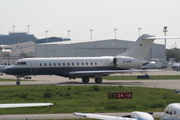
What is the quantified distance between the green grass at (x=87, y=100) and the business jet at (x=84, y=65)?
8.57 m

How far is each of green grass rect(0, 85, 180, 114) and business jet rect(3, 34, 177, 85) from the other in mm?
8575

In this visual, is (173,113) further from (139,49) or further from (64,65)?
(139,49)

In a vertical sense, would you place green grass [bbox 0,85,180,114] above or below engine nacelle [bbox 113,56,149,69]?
below

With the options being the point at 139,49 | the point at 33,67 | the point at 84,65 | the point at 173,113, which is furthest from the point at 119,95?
the point at 139,49

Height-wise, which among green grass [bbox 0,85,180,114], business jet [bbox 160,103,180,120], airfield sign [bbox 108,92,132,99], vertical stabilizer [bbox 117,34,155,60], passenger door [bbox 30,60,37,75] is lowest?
green grass [bbox 0,85,180,114]

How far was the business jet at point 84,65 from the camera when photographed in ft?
144

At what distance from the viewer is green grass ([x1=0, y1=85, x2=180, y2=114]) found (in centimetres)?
2444

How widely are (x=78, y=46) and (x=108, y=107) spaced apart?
70.0 metres

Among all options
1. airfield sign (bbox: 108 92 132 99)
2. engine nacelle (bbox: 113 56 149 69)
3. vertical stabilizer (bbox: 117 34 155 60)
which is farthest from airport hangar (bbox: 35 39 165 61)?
airfield sign (bbox: 108 92 132 99)

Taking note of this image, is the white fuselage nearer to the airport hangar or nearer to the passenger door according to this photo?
the passenger door

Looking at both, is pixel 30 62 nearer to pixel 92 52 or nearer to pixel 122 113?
pixel 122 113

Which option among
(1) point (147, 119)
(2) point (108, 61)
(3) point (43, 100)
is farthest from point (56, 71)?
(1) point (147, 119)

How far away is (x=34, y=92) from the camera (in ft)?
110

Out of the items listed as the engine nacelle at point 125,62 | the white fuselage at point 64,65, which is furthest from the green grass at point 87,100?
the engine nacelle at point 125,62
